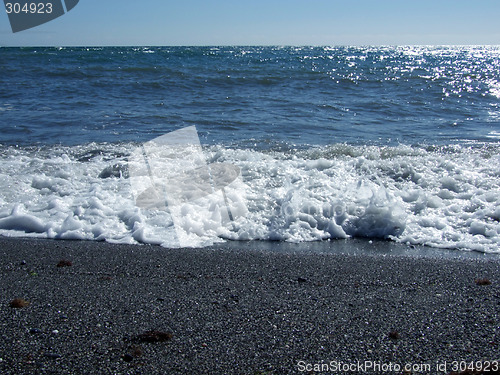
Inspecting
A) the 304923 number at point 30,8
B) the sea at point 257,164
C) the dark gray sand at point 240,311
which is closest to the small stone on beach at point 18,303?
the dark gray sand at point 240,311

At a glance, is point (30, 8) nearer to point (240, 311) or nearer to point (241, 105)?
point (240, 311)

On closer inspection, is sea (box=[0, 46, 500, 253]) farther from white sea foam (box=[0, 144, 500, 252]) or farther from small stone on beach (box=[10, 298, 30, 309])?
small stone on beach (box=[10, 298, 30, 309])

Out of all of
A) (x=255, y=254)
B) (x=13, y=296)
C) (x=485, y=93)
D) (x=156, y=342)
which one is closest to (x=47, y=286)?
(x=13, y=296)

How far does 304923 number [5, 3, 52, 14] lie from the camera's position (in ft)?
17.5

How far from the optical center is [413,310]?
3.00m

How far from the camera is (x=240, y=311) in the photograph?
294 centimetres

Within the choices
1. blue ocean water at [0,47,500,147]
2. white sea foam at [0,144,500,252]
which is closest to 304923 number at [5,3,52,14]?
white sea foam at [0,144,500,252]

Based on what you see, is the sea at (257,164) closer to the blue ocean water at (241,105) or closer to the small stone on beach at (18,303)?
the blue ocean water at (241,105)

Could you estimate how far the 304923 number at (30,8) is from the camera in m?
5.34

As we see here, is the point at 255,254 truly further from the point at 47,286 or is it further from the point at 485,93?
the point at 485,93

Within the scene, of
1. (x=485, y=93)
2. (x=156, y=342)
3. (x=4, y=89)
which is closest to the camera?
(x=156, y=342)

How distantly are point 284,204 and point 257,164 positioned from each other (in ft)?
5.67

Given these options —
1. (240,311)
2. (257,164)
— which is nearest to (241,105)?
(257,164)

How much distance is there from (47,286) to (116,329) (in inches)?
37.9
